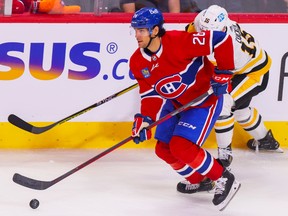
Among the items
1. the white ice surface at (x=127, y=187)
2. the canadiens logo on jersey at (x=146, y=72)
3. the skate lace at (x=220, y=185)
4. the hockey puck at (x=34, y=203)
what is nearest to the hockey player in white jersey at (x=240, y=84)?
the white ice surface at (x=127, y=187)

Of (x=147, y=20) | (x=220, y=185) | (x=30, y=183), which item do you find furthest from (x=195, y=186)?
(x=147, y=20)

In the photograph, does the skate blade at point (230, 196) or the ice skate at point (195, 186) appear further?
the ice skate at point (195, 186)

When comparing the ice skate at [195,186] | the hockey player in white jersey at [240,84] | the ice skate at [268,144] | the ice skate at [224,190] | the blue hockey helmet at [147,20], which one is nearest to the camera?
the blue hockey helmet at [147,20]

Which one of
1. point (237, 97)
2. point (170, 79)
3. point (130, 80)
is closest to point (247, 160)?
point (237, 97)

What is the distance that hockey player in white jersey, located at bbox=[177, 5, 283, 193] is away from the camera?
514 centimetres

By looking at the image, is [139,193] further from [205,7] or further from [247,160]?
[205,7]

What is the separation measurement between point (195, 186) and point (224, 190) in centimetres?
37

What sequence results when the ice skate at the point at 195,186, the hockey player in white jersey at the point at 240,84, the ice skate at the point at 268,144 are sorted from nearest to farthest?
1. the ice skate at the point at 195,186
2. the hockey player in white jersey at the point at 240,84
3. the ice skate at the point at 268,144

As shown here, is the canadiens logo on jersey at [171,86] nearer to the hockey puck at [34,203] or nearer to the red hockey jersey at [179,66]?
the red hockey jersey at [179,66]

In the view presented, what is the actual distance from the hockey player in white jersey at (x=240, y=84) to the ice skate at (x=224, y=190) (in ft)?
1.22

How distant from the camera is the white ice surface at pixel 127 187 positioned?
178 inches

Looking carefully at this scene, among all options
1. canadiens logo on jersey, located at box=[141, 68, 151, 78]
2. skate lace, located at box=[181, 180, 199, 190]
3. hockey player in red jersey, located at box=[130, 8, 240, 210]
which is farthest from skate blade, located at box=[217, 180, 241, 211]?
canadiens logo on jersey, located at box=[141, 68, 151, 78]

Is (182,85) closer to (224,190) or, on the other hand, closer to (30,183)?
(224,190)

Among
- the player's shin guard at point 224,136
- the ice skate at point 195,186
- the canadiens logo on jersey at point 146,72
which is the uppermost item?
the canadiens logo on jersey at point 146,72
